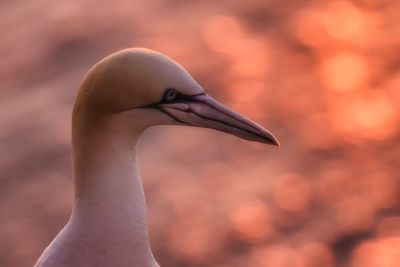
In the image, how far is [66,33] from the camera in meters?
7.16

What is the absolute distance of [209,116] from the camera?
334 cm

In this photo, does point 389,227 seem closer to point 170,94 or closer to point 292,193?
point 292,193

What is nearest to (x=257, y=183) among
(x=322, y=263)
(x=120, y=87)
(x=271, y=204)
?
(x=271, y=204)

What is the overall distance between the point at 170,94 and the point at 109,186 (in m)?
0.29

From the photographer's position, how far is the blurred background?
19.3 ft

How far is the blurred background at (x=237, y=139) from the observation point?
5875 millimetres

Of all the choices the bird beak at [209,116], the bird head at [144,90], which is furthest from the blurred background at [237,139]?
the bird head at [144,90]

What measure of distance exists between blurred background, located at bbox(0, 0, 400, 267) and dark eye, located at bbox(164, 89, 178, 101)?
2.60 m

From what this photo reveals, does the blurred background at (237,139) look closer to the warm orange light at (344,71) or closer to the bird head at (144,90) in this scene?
the warm orange light at (344,71)

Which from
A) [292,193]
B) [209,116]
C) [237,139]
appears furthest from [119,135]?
[237,139]

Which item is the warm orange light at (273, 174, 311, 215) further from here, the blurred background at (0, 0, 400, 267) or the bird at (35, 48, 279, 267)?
the bird at (35, 48, 279, 267)

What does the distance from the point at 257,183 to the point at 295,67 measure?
89cm

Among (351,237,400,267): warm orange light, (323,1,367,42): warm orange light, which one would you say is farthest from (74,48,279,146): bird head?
(323,1,367,42): warm orange light

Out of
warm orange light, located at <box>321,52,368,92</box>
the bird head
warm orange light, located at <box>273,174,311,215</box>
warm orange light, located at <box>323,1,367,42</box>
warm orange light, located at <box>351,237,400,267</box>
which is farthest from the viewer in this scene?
warm orange light, located at <box>323,1,367,42</box>
